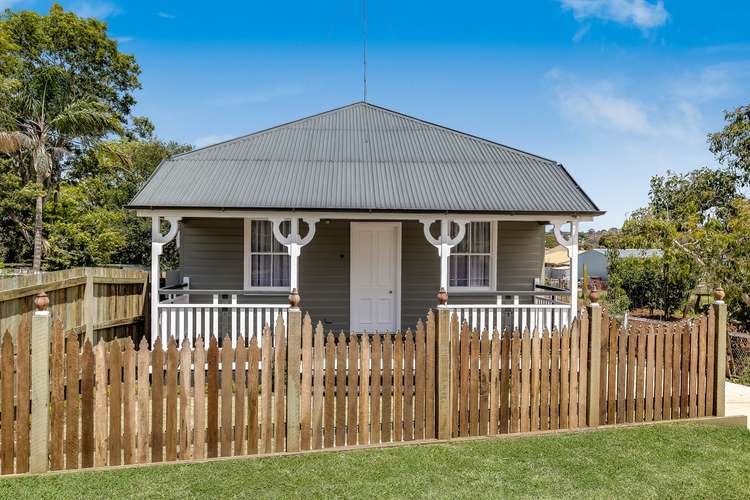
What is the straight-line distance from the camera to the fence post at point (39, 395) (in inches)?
185

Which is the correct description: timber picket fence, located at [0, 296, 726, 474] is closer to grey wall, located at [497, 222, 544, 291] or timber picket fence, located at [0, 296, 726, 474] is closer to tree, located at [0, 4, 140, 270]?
grey wall, located at [497, 222, 544, 291]

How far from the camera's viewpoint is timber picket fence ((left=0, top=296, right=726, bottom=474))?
4.77 meters

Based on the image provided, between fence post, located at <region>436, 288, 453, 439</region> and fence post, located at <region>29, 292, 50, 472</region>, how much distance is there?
389 cm

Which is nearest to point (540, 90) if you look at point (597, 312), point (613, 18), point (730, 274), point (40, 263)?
point (613, 18)

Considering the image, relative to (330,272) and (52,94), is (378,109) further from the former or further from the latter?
(52,94)

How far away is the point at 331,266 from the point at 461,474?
7.45 m

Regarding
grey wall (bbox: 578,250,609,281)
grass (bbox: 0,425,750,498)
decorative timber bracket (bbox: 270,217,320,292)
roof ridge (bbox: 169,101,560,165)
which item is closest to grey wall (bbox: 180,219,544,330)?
roof ridge (bbox: 169,101,560,165)

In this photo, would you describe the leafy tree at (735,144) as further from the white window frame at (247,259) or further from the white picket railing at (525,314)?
the white window frame at (247,259)

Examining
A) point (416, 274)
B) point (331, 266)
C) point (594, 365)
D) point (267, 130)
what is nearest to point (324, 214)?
point (331, 266)

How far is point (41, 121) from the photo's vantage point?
A: 2248cm

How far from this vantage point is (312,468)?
494cm

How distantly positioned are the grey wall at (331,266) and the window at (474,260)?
28cm

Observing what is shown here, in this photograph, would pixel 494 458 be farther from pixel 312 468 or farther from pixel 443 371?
pixel 312 468

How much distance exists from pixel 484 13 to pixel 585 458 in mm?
21119
